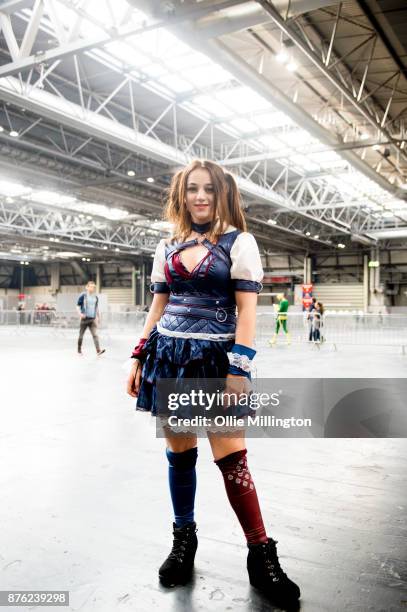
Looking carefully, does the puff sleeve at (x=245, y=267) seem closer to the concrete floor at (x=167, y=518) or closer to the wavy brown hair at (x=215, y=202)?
the wavy brown hair at (x=215, y=202)

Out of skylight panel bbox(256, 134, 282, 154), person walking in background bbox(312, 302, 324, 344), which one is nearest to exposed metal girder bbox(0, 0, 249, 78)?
skylight panel bbox(256, 134, 282, 154)

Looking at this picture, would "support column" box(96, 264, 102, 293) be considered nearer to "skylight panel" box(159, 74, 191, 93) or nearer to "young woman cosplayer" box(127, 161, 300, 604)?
"skylight panel" box(159, 74, 191, 93)

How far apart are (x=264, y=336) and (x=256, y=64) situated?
32.4 feet

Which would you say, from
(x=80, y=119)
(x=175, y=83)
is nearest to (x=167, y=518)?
(x=80, y=119)

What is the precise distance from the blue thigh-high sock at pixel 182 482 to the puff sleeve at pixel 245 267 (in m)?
0.71

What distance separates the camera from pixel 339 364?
9258 mm

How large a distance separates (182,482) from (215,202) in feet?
3.77

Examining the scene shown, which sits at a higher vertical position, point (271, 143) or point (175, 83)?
point (175, 83)

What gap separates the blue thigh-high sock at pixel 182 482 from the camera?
2018mm

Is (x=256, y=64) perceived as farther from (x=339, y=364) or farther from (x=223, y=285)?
(x=223, y=285)

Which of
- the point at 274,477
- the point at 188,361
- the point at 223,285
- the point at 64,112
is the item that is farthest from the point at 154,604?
the point at 64,112

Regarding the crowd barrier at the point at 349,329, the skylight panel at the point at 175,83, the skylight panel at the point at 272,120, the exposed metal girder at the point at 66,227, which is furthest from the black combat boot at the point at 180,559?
the exposed metal girder at the point at 66,227

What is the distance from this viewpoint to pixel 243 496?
73.0 inches

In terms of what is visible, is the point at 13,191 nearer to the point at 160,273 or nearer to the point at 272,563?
the point at 160,273
